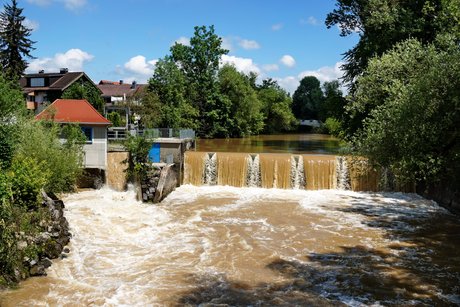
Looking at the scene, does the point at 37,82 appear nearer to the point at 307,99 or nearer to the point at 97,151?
the point at 97,151

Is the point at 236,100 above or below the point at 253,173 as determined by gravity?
above

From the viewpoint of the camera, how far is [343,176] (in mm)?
27234

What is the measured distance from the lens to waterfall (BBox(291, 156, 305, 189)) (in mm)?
27531

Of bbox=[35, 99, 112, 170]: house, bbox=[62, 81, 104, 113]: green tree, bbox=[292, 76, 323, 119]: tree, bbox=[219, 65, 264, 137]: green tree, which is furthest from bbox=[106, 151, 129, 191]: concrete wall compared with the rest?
bbox=[292, 76, 323, 119]: tree

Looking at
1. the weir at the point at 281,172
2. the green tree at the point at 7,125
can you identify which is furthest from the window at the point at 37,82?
the weir at the point at 281,172

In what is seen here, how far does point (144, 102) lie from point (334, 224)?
28123 mm

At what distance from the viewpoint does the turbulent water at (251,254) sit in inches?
467

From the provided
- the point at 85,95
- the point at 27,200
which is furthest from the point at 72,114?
the point at 85,95

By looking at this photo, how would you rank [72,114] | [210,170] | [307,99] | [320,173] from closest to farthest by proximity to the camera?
[72,114], [320,173], [210,170], [307,99]

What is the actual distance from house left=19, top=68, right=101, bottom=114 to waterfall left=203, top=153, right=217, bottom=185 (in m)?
32.5

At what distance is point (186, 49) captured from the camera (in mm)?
55875

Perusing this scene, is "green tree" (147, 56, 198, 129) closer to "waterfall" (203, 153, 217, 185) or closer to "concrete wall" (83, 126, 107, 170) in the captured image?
"waterfall" (203, 153, 217, 185)

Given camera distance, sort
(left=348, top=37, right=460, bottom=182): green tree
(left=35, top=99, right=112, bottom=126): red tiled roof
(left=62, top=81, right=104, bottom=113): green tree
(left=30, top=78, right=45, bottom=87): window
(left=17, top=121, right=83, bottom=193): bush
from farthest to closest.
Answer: (left=30, top=78, right=45, bottom=87): window
(left=62, top=81, right=104, bottom=113): green tree
(left=35, top=99, right=112, bottom=126): red tiled roof
(left=17, top=121, right=83, bottom=193): bush
(left=348, top=37, right=460, bottom=182): green tree

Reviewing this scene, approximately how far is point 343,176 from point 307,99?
78.2m
